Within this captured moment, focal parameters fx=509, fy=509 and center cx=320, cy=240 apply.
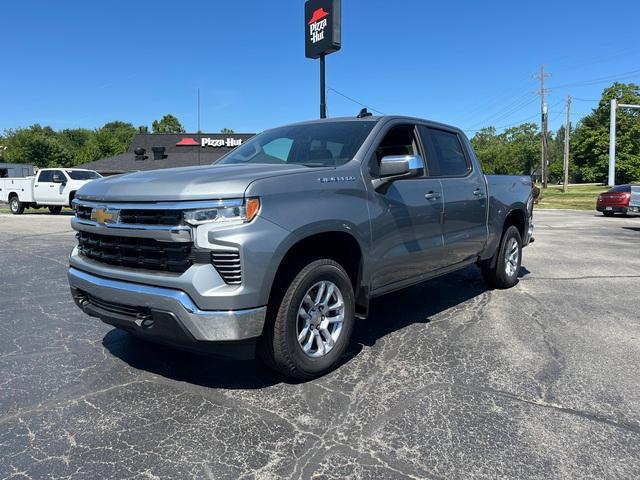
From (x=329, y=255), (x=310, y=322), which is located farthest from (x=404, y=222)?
(x=310, y=322)

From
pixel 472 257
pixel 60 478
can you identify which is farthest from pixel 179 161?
pixel 60 478

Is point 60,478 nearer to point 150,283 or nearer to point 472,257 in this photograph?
point 150,283

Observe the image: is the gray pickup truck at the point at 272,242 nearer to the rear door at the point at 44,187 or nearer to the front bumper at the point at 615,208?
the rear door at the point at 44,187

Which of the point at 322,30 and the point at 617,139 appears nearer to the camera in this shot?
the point at 322,30

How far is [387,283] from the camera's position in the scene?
14.2ft

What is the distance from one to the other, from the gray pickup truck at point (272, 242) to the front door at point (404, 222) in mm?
15

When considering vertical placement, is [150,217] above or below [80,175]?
below

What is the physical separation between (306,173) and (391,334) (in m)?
Result: 1.97

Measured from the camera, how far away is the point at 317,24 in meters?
17.5

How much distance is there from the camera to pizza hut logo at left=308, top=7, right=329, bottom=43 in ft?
56.4

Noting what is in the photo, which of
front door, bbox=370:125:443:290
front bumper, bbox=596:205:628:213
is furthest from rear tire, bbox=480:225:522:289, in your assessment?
front bumper, bbox=596:205:628:213

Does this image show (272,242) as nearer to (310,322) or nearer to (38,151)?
(310,322)

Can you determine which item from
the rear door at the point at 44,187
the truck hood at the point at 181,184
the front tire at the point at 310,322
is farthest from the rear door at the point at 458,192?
the rear door at the point at 44,187

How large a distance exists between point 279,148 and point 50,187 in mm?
20180
